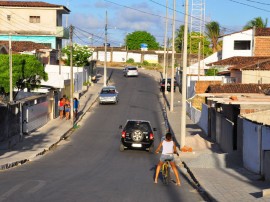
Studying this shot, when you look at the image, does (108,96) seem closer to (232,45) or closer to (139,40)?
(232,45)

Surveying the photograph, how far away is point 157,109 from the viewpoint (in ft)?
184

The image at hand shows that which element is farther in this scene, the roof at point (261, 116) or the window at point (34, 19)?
the window at point (34, 19)

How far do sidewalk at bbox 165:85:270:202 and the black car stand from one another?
197 cm

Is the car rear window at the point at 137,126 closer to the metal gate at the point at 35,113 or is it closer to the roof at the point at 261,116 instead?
the roof at the point at 261,116

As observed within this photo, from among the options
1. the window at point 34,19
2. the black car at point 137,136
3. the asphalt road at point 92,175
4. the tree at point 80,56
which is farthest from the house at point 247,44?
the black car at point 137,136

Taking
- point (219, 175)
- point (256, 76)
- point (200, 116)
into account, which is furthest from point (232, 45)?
point (219, 175)

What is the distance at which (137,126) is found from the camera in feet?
99.5

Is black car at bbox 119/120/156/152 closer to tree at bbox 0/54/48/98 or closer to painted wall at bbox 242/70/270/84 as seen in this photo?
tree at bbox 0/54/48/98

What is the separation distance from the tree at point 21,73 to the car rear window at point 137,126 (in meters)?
18.2

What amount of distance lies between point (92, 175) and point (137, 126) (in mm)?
10221

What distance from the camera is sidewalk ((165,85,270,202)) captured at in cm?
1550

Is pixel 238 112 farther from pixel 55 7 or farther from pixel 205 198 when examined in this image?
pixel 55 7

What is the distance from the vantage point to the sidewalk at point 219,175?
15505 millimetres

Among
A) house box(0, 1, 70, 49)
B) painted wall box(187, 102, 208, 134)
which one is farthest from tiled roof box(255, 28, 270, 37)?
house box(0, 1, 70, 49)
